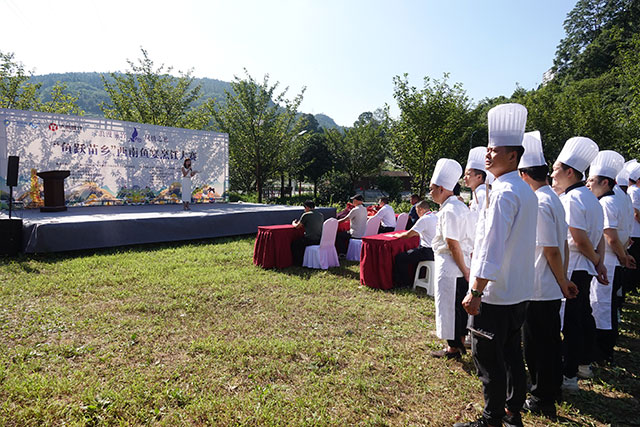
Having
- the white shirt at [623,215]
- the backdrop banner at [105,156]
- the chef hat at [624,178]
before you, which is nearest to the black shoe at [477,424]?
the white shirt at [623,215]

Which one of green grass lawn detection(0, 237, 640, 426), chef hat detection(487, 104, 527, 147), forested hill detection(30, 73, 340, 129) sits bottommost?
green grass lawn detection(0, 237, 640, 426)

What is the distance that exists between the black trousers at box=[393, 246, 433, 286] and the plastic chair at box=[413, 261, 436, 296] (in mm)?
109

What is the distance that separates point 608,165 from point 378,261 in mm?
3357

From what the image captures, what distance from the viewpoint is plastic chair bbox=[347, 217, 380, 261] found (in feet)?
26.0

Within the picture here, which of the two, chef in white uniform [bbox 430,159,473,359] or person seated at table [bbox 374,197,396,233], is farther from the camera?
person seated at table [bbox 374,197,396,233]

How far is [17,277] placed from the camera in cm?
583

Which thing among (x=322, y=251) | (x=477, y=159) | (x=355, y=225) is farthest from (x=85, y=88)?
(x=477, y=159)

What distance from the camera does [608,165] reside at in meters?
3.65

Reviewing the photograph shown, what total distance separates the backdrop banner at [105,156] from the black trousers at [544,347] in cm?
1192

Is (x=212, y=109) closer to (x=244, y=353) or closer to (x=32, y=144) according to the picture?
(x=32, y=144)

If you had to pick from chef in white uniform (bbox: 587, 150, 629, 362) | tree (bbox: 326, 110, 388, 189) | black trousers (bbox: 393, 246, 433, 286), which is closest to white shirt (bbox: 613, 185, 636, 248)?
chef in white uniform (bbox: 587, 150, 629, 362)

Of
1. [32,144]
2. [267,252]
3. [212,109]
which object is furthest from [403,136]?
[32,144]

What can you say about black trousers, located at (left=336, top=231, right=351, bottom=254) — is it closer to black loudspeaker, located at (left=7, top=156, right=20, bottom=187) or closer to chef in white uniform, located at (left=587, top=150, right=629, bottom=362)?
chef in white uniform, located at (left=587, top=150, right=629, bottom=362)

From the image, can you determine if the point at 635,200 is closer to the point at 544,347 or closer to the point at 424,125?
the point at 544,347
